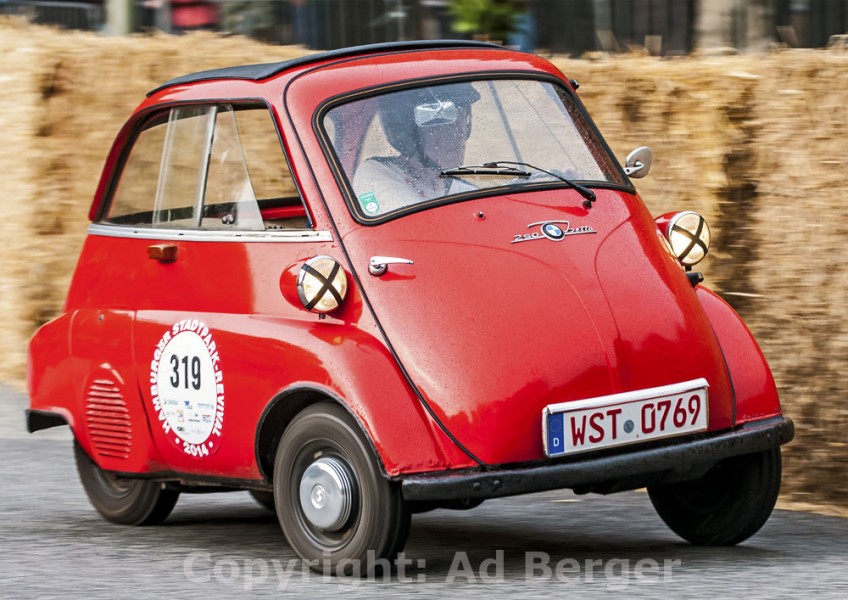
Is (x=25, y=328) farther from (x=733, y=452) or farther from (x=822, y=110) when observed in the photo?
(x=733, y=452)

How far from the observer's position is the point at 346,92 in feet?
21.2

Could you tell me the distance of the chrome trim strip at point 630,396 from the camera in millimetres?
5781

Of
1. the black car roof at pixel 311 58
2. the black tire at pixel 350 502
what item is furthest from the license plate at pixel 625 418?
the black car roof at pixel 311 58

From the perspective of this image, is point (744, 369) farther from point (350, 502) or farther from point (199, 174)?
point (199, 174)

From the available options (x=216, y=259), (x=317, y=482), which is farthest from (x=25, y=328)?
(x=317, y=482)

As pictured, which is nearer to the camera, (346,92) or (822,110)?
(346,92)

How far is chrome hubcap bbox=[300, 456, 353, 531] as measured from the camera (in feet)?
19.2

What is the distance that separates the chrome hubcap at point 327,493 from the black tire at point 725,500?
1442 mm

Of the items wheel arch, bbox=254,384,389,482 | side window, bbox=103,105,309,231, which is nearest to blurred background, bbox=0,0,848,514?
side window, bbox=103,105,309,231

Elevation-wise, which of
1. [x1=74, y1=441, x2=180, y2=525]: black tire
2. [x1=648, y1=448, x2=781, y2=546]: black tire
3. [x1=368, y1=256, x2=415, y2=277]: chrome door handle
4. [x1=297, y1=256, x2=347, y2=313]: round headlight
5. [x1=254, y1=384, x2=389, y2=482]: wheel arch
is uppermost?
[x1=368, y1=256, x2=415, y2=277]: chrome door handle

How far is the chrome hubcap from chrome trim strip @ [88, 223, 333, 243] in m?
0.83

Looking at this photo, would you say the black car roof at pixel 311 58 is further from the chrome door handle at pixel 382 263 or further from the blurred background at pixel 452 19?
the blurred background at pixel 452 19

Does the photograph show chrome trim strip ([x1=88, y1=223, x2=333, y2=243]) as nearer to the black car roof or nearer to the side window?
the side window

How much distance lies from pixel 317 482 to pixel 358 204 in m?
1.02
